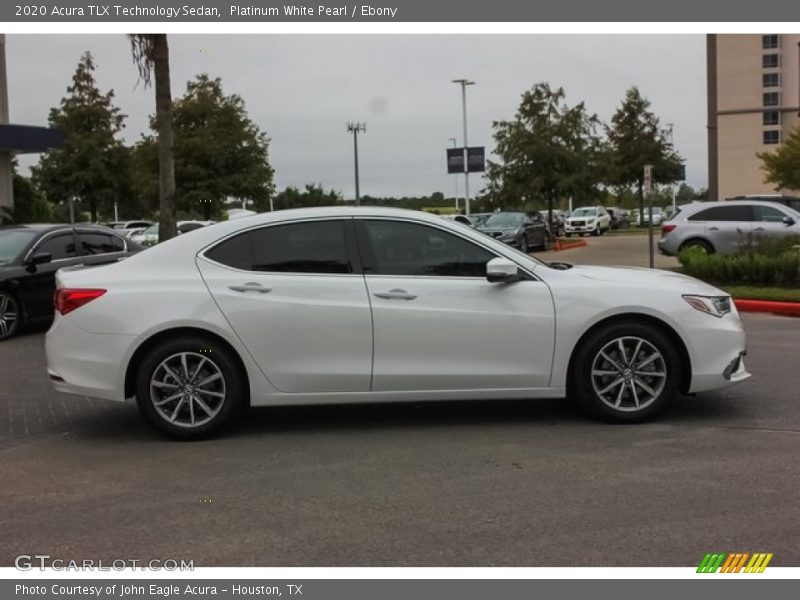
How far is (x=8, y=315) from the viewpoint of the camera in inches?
451

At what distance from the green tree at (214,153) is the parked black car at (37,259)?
22.9 metres

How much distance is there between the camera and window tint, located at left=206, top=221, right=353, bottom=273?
20.3 ft

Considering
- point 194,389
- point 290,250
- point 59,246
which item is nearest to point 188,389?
point 194,389

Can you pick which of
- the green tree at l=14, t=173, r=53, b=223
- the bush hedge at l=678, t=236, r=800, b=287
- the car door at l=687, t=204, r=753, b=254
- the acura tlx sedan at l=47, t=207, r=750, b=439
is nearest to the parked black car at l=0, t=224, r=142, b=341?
the acura tlx sedan at l=47, t=207, r=750, b=439

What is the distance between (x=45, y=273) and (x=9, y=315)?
76 centimetres

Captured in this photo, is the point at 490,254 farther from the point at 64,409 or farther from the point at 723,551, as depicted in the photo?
the point at 64,409

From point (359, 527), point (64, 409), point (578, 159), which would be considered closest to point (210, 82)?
point (578, 159)

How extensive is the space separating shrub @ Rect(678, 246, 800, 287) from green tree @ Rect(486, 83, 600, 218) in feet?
56.6

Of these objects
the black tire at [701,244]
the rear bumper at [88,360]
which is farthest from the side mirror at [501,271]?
the black tire at [701,244]

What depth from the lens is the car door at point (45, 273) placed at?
11578 mm

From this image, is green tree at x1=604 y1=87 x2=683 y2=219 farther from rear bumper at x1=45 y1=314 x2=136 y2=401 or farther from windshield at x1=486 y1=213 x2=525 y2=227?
rear bumper at x1=45 y1=314 x2=136 y2=401

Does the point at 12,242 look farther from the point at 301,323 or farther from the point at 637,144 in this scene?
the point at 637,144

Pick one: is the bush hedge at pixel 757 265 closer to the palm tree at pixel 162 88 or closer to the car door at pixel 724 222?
the car door at pixel 724 222

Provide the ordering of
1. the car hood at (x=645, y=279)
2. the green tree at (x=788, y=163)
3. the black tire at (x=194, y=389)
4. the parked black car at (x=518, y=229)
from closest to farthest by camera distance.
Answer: the black tire at (x=194, y=389), the car hood at (x=645, y=279), the parked black car at (x=518, y=229), the green tree at (x=788, y=163)
